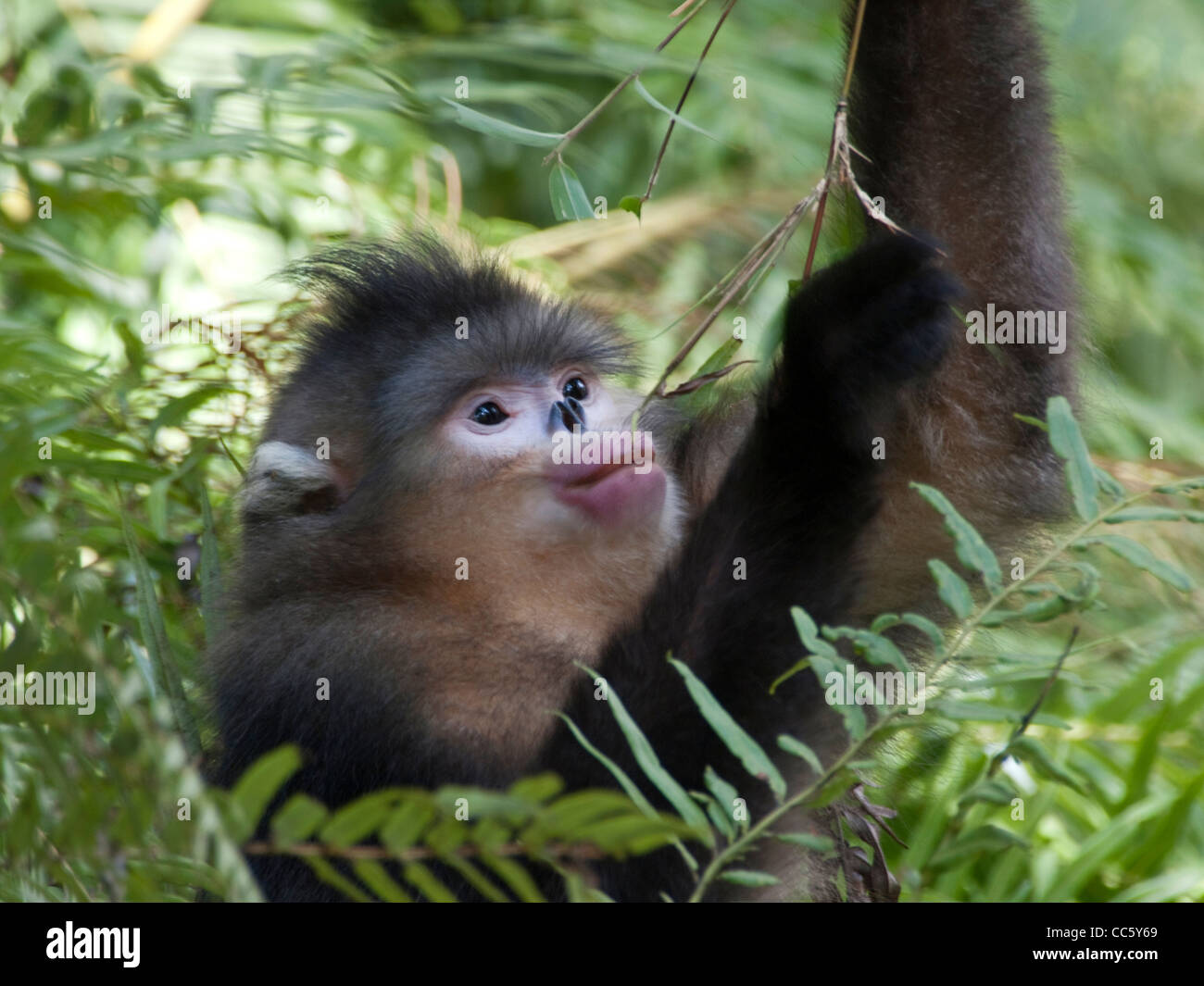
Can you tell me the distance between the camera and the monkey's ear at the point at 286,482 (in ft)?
11.0

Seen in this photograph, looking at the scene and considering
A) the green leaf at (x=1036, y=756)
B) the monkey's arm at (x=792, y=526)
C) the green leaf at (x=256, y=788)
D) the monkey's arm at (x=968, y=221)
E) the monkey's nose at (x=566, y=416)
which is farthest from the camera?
the monkey's nose at (x=566, y=416)

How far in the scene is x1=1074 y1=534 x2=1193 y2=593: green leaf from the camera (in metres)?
1.99

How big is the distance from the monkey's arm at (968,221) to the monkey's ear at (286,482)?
1405 mm

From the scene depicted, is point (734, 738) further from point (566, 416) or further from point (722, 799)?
point (566, 416)

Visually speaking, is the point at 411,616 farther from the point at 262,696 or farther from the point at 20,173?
the point at 20,173

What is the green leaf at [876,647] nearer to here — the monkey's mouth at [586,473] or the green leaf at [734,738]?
the green leaf at [734,738]

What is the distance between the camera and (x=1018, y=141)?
300cm

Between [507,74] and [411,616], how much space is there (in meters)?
6.38

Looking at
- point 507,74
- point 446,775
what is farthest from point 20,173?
point 507,74

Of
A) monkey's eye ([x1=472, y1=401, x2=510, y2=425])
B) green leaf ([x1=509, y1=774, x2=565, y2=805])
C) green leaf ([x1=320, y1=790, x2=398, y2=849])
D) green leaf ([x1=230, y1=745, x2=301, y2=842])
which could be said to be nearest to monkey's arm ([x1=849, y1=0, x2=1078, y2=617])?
monkey's eye ([x1=472, y1=401, x2=510, y2=425])

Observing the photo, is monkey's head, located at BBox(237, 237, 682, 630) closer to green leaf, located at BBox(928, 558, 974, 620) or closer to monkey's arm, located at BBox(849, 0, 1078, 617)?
monkey's arm, located at BBox(849, 0, 1078, 617)

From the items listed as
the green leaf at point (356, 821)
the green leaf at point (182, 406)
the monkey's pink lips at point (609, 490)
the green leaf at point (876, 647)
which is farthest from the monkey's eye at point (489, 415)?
the green leaf at point (356, 821)

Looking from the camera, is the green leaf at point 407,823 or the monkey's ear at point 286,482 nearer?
the green leaf at point 407,823
